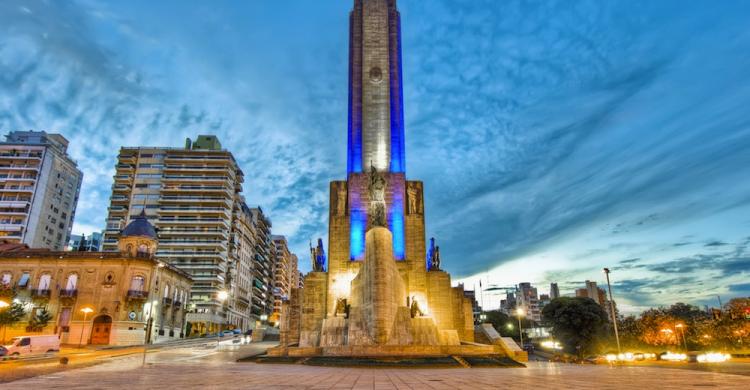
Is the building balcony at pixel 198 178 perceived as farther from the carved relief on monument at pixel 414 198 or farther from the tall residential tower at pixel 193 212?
the carved relief on monument at pixel 414 198

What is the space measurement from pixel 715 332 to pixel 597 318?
17.0 meters

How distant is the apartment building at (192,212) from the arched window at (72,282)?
23967 millimetres

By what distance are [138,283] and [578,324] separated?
51425 millimetres

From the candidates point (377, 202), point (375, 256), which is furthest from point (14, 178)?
point (375, 256)

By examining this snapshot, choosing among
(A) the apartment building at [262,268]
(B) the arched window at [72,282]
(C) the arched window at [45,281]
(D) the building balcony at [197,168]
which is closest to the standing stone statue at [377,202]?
(B) the arched window at [72,282]

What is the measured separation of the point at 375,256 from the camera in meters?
29.4

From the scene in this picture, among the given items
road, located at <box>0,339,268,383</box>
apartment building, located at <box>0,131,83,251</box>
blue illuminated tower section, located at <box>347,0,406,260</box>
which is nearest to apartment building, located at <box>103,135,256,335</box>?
apartment building, located at <box>0,131,83,251</box>

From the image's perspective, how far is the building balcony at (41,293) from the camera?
141ft

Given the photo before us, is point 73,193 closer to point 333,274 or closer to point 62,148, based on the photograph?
point 62,148

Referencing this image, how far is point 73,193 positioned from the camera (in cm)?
8012

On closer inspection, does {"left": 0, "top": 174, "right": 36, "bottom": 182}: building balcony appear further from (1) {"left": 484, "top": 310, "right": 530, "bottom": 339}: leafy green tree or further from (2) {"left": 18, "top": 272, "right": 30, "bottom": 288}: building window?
(1) {"left": 484, "top": 310, "right": 530, "bottom": 339}: leafy green tree

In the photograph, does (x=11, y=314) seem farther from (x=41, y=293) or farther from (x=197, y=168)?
(x=197, y=168)

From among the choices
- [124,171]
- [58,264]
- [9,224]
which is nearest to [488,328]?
[58,264]

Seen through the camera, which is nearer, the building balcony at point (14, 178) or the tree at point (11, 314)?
the tree at point (11, 314)
